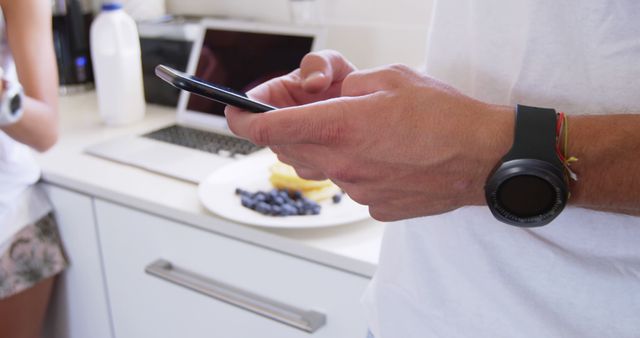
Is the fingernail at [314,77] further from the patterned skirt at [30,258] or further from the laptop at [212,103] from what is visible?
the patterned skirt at [30,258]

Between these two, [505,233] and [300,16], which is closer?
[505,233]

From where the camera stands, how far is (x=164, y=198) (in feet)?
3.14

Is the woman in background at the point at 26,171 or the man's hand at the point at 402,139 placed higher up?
the man's hand at the point at 402,139

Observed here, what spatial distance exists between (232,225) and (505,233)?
0.46 meters

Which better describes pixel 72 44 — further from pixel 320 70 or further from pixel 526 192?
pixel 526 192

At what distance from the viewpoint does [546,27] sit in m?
0.48

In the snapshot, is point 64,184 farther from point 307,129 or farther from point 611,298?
point 611,298

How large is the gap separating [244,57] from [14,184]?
1.63 ft

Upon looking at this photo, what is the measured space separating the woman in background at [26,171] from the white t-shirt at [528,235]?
74cm

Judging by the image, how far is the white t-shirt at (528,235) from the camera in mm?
458

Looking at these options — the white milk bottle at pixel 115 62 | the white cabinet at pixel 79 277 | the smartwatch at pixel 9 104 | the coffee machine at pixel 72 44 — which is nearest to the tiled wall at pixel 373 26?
the white milk bottle at pixel 115 62

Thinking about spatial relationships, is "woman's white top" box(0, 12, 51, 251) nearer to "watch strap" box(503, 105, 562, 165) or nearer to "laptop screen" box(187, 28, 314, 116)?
"laptop screen" box(187, 28, 314, 116)

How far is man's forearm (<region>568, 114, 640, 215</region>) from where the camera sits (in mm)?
410

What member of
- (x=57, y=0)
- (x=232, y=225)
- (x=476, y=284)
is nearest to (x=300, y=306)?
(x=232, y=225)
